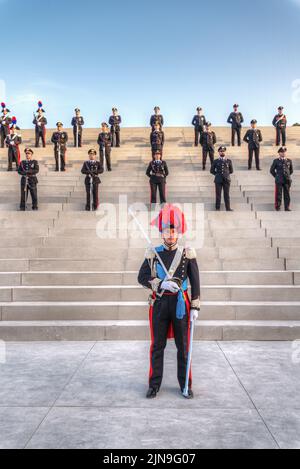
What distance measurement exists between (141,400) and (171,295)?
106 cm

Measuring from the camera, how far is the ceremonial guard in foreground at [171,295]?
15.2ft

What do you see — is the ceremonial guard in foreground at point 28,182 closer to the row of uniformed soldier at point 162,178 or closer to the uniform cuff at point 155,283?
the row of uniformed soldier at point 162,178

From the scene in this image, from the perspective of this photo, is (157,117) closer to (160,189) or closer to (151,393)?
(160,189)

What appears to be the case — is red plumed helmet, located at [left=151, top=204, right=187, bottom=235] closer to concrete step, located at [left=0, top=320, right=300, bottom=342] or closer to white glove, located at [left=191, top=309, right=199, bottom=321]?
white glove, located at [left=191, top=309, right=199, bottom=321]

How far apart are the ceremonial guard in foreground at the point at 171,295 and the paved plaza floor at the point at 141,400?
37 centimetres

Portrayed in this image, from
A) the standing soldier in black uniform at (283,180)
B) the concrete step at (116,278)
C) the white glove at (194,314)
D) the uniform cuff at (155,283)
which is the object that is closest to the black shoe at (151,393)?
the white glove at (194,314)

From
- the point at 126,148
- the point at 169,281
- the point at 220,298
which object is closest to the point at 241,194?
the point at 220,298

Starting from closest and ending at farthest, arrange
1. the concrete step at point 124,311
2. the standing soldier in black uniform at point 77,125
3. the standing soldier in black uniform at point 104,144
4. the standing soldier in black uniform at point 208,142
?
the concrete step at point 124,311, the standing soldier in black uniform at point 208,142, the standing soldier in black uniform at point 104,144, the standing soldier in black uniform at point 77,125

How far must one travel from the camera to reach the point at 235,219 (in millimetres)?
11492

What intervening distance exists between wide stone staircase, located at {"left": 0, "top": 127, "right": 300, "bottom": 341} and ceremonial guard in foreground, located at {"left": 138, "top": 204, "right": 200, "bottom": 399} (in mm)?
2249

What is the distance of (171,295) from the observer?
4711 millimetres

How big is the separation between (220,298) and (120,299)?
1720mm

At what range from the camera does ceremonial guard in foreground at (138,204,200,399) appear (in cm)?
463

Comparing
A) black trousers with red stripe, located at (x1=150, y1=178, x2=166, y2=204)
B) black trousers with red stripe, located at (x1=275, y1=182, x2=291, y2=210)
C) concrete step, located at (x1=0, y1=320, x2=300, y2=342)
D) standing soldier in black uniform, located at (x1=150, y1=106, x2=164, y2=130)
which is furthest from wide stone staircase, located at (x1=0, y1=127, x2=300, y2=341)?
standing soldier in black uniform, located at (x1=150, y1=106, x2=164, y2=130)
